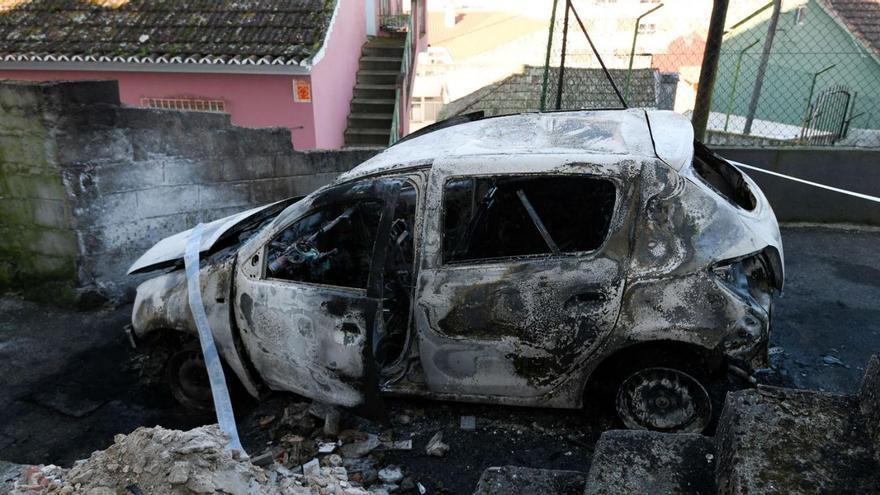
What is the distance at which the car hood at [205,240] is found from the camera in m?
4.35

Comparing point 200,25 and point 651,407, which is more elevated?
point 200,25

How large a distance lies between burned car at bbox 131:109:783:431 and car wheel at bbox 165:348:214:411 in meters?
0.40

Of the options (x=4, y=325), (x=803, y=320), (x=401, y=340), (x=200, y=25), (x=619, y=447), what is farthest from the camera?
(x=200, y=25)

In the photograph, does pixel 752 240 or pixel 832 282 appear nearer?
pixel 752 240

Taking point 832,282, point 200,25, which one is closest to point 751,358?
point 832,282

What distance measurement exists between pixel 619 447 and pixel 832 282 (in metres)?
4.45

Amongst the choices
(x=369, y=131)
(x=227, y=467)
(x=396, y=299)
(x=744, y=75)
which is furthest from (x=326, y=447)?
(x=744, y=75)

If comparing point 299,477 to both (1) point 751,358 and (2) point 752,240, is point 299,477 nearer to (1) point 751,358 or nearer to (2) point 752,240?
(1) point 751,358

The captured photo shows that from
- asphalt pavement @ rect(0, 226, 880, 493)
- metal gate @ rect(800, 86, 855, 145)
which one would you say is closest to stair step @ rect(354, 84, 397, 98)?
metal gate @ rect(800, 86, 855, 145)

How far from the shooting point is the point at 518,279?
342 cm

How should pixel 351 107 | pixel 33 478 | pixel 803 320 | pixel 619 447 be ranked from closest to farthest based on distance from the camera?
pixel 619 447 → pixel 33 478 → pixel 803 320 → pixel 351 107

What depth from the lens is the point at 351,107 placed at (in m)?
13.1

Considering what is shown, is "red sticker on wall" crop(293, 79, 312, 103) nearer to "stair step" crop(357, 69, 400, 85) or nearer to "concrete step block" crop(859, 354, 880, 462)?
"stair step" crop(357, 69, 400, 85)

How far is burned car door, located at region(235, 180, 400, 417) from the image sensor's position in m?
3.60
